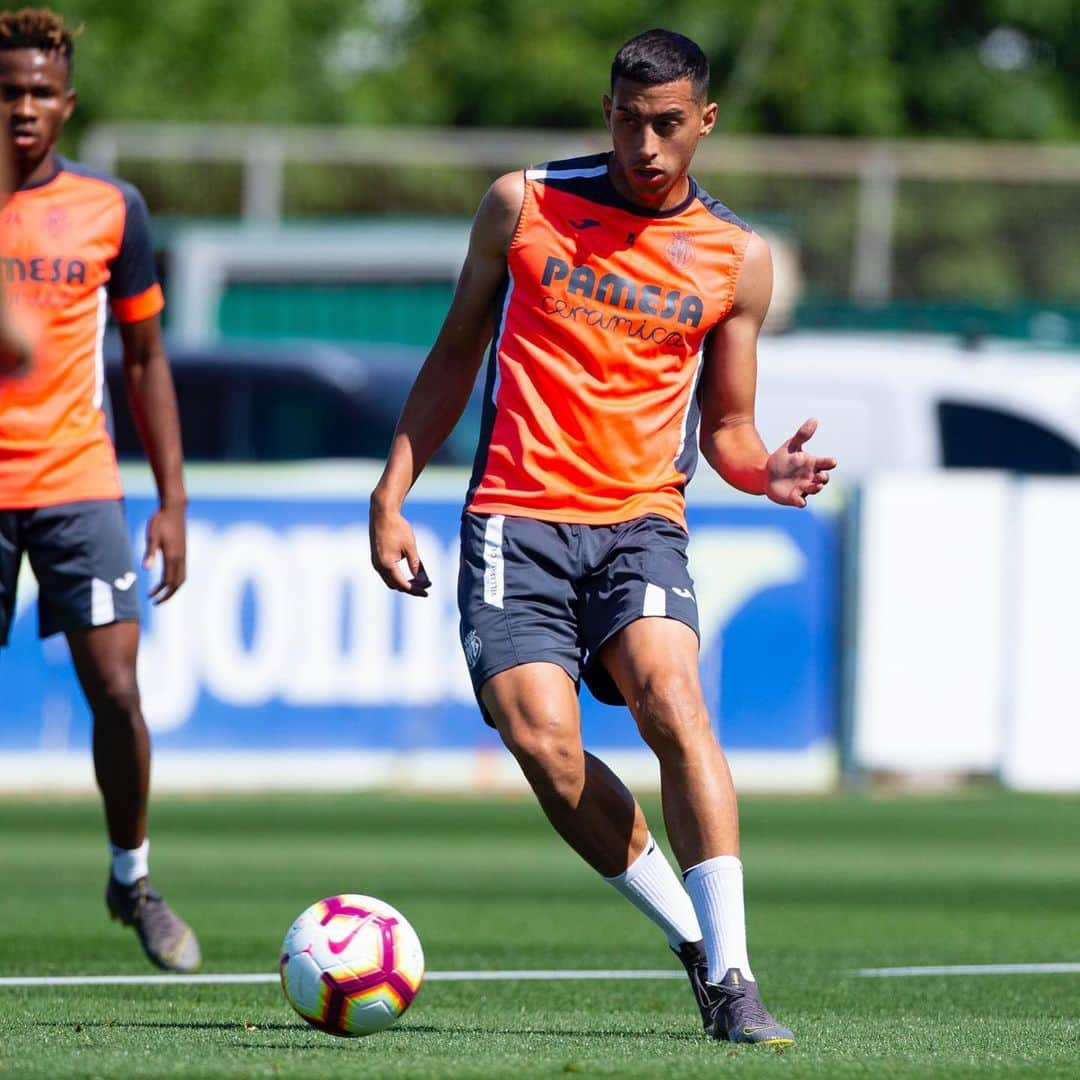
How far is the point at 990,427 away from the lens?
1703 cm

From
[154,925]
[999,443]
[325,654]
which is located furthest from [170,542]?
[999,443]

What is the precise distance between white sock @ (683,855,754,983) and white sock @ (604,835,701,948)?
0.99 ft

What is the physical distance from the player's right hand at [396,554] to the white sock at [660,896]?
0.84 metres

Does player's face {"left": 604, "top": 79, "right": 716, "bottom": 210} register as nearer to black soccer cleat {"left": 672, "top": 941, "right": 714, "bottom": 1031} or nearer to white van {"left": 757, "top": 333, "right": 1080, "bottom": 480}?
black soccer cleat {"left": 672, "top": 941, "right": 714, "bottom": 1031}

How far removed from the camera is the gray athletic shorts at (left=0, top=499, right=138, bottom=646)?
7.76 m

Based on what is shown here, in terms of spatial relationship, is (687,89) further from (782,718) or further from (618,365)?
(782,718)

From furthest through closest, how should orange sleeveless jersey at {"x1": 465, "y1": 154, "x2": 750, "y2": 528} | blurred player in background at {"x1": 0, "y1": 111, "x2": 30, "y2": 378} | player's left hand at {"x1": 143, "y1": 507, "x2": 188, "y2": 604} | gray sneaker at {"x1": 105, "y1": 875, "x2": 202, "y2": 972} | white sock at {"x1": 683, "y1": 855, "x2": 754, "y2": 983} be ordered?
1. player's left hand at {"x1": 143, "y1": 507, "x2": 188, "y2": 604}
2. gray sneaker at {"x1": 105, "y1": 875, "x2": 202, "y2": 972}
3. orange sleeveless jersey at {"x1": 465, "y1": 154, "x2": 750, "y2": 528}
4. white sock at {"x1": 683, "y1": 855, "x2": 754, "y2": 983}
5. blurred player in background at {"x1": 0, "y1": 111, "x2": 30, "y2": 378}

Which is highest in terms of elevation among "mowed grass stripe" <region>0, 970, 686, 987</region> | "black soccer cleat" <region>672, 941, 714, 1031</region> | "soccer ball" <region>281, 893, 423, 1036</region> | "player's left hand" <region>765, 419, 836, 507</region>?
"player's left hand" <region>765, 419, 836, 507</region>

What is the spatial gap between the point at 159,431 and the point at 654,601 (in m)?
2.29

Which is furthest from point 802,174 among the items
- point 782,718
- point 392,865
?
point 392,865

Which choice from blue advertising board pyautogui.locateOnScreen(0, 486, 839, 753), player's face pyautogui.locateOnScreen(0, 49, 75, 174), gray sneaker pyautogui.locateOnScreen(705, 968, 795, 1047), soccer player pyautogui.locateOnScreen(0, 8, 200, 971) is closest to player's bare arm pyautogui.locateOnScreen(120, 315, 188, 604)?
soccer player pyautogui.locateOnScreen(0, 8, 200, 971)

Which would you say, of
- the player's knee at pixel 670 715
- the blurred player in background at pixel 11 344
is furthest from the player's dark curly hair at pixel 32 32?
the blurred player in background at pixel 11 344

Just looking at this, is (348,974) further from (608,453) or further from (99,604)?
(99,604)

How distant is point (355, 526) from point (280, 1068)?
9768 millimetres
